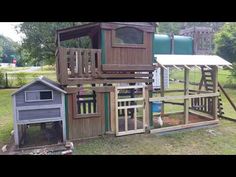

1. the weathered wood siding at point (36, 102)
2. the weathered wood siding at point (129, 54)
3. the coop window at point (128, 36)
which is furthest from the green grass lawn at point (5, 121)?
the coop window at point (128, 36)

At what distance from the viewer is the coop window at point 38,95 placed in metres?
5.69

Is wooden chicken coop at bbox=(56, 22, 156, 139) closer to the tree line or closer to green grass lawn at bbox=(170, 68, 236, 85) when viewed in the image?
the tree line

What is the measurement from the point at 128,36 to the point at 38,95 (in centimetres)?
317

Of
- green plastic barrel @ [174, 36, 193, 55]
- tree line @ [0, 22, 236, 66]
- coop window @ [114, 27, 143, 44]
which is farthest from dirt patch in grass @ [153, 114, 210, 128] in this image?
tree line @ [0, 22, 236, 66]

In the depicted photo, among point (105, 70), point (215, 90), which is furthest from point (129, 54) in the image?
point (215, 90)

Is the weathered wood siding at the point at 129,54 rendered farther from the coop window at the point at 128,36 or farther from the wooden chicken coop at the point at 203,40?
the wooden chicken coop at the point at 203,40

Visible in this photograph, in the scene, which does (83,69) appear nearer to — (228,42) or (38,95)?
(38,95)

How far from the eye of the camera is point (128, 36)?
681cm

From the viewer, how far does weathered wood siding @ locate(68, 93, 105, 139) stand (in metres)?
6.26

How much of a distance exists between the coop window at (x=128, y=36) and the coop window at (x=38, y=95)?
249 cm
